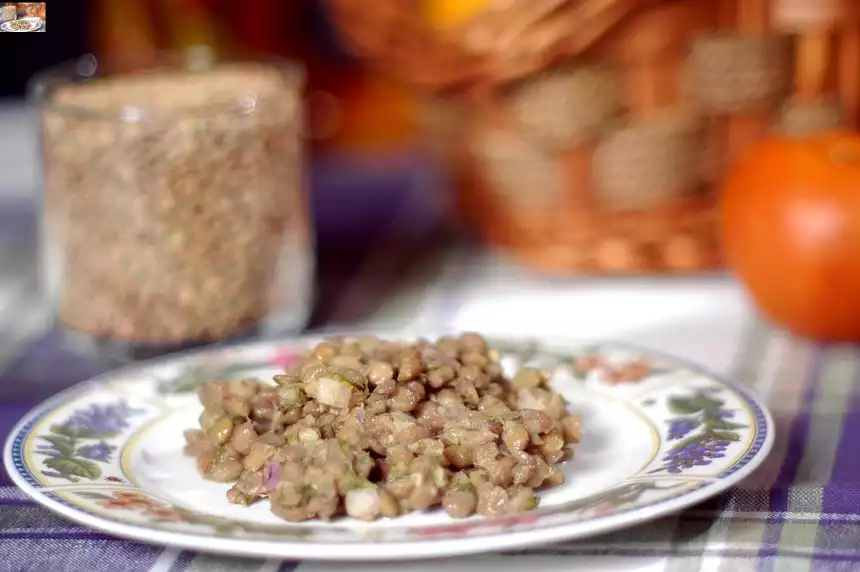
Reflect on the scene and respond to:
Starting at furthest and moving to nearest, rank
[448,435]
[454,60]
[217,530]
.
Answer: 1. [454,60]
2. [448,435]
3. [217,530]

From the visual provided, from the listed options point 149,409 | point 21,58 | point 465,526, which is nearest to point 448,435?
point 465,526

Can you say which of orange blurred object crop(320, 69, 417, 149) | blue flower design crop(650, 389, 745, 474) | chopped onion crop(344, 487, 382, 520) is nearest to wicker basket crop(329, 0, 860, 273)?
blue flower design crop(650, 389, 745, 474)

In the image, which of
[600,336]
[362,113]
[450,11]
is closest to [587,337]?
[600,336]

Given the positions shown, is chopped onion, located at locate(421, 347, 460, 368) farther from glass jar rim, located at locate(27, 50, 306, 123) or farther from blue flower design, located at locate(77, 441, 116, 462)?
glass jar rim, located at locate(27, 50, 306, 123)

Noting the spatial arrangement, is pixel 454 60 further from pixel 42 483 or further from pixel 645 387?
pixel 42 483

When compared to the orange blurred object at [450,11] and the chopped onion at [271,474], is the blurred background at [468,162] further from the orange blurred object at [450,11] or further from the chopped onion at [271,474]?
the chopped onion at [271,474]

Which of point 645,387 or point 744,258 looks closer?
point 645,387

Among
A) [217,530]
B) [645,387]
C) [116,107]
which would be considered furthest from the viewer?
[116,107]

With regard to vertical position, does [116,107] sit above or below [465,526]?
above
